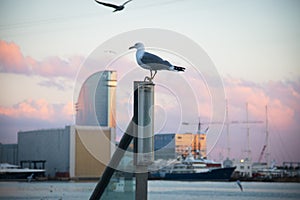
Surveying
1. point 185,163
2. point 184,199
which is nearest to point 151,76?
point 184,199

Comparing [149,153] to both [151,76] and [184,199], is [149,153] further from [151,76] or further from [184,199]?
[184,199]

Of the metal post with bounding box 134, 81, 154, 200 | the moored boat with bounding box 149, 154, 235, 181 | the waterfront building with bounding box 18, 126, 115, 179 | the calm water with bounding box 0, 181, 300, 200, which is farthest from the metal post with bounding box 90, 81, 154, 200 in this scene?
the moored boat with bounding box 149, 154, 235, 181

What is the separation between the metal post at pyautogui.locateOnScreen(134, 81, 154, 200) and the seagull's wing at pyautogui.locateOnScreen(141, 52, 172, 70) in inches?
17.7

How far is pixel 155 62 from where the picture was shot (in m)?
10.3

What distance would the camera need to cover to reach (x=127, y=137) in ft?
34.2

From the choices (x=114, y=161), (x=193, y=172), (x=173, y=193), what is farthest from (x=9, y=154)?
(x=114, y=161)

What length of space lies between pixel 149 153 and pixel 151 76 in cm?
115

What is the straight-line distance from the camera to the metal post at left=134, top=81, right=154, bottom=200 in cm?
990

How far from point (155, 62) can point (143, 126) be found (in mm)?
974

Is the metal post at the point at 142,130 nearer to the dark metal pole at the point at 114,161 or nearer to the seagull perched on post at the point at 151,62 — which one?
the dark metal pole at the point at 114,161

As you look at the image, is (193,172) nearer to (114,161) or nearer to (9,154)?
(9,154)

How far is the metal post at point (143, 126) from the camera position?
9.90 metres

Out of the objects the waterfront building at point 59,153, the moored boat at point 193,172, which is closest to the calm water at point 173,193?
the moored boat at point 193,172

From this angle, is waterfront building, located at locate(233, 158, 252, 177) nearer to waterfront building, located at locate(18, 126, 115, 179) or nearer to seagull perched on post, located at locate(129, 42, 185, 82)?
waterfront building, located at locate(18, 126, 115, 179)
